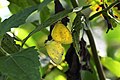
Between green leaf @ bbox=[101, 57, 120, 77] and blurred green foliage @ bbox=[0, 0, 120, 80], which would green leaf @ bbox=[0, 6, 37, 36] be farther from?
green leaf @ bbox=[101, 57, 120, 77]

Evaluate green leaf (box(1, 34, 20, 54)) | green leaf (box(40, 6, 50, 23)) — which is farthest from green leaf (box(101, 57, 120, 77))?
green leaf (box(1, 34, 20, 54))

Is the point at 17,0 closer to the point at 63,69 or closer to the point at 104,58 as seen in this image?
the point at 63,69

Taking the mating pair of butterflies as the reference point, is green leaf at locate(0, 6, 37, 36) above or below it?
above

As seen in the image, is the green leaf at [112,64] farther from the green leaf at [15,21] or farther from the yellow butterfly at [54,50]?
the green leaf at [15,21]

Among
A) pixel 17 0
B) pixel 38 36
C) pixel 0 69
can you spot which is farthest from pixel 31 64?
pixel 38 36

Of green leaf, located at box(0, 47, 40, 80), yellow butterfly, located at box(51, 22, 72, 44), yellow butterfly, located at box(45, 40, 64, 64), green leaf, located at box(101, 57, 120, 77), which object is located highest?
green leaf, located at box(0, 47, 40, 80)

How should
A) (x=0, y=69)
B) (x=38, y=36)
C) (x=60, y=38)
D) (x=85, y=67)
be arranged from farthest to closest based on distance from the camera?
(x=38, y=36)
(x=85, y=67)
(x=60, y=38)
(x=0, y=69)

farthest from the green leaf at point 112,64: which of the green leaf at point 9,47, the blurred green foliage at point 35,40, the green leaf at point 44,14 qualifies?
the green leaf at point 9,47
